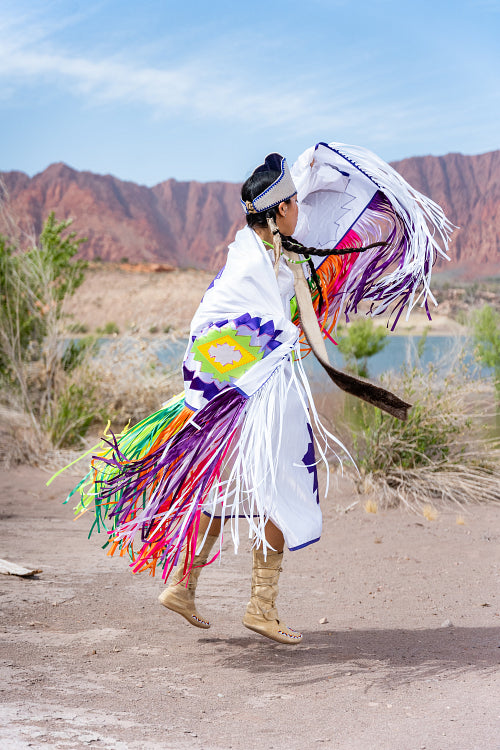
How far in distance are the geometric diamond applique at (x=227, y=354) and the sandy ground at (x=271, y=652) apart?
130 centimetres

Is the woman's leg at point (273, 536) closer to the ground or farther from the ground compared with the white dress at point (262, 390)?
closer to the ground

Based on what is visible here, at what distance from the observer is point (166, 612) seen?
436 cm

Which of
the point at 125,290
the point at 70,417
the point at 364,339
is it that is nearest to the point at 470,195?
the point at 125,290

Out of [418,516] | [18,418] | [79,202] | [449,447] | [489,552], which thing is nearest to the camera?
[489,552]

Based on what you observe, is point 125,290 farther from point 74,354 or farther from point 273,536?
point 273,536

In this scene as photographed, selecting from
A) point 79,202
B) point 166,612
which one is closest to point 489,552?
point 166,612

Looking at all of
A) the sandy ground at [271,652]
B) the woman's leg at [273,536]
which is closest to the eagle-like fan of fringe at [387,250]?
the woman's leg at [273,536]

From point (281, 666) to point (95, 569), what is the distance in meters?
1.93

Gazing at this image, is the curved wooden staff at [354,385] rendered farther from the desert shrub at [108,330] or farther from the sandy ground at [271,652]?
the desert shrub at [108,330]

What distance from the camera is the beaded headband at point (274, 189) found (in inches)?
140

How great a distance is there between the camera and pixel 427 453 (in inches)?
275

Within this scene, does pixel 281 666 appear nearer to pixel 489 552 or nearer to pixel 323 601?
pixel 323 601

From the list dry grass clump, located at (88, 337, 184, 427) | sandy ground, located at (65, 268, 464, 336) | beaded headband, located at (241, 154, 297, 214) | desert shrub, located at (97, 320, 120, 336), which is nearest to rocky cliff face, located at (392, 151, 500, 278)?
sandy ground, located at (65, 268, 464, 336)

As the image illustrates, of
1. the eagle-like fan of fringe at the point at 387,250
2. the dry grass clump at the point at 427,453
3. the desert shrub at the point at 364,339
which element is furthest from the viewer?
the desert shrub at the point at 364,339
